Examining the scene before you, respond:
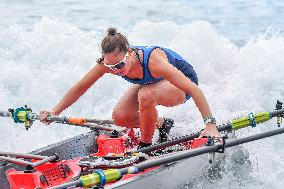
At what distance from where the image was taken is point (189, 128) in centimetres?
739

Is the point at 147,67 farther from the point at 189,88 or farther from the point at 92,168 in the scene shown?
the point at 92,168

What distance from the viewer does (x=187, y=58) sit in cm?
1140

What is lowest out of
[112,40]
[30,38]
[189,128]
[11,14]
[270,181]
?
[270,181]

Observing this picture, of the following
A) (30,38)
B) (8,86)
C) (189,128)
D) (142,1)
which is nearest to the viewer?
(189,128)

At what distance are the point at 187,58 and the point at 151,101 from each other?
5973 mm

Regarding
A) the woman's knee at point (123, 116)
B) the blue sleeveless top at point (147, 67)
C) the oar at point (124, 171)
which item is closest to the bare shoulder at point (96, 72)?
the blue sleeveless top at point (147, 67)

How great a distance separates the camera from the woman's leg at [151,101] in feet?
18.2

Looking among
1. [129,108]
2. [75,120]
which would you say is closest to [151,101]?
[129,108]

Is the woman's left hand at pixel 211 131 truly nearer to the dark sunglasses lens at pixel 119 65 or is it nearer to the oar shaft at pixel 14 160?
the dark sunglasses lens at pixel 119 65

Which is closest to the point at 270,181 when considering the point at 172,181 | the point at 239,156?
the point at 239,156

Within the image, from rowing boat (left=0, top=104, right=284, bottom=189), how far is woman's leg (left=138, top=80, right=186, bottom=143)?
0.21 m

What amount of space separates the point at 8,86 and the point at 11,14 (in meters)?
6.60

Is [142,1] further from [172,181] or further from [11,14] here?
[172,181]

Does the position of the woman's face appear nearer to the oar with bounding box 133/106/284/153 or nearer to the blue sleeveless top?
the blue sleeveless top
